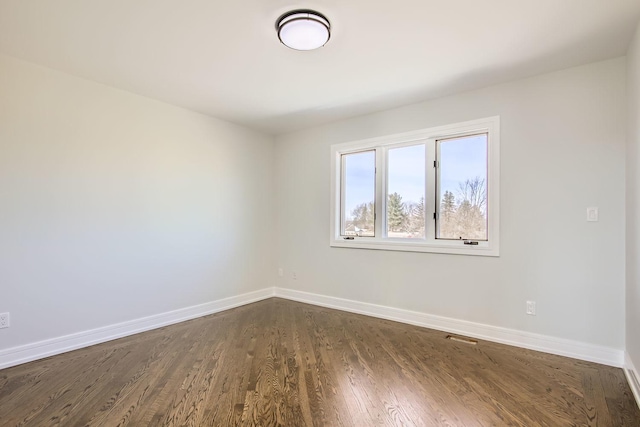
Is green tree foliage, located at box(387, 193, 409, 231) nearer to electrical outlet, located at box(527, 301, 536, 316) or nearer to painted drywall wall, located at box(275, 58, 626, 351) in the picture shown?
painted drywall wall, located at box(275, 58, 626, 351)

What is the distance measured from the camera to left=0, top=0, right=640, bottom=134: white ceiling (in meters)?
2.03

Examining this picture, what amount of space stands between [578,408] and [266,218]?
3991 millimetres

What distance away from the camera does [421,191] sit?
3703 millimetres

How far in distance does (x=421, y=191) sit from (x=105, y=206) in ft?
11.0

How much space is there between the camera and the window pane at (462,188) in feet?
10.9

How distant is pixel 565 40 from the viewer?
2.38 m

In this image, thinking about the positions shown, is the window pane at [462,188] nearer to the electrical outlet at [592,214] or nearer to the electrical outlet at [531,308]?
the electrical outlet at [531,308]

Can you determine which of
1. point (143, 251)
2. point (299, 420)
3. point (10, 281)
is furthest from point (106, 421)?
point (143, 251)

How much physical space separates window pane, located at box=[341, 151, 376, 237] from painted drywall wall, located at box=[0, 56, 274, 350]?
1.51 metres

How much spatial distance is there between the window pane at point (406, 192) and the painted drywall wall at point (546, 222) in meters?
0.28

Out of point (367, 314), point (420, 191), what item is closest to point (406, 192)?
point (420, 191)

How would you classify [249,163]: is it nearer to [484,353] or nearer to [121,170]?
[121,170]

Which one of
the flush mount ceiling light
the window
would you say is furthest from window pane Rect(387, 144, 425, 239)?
the flush mount ceiling light

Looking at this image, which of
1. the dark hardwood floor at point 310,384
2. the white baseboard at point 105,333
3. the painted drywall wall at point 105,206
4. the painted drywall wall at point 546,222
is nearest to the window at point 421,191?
the painted drywall wall at point 546,222
